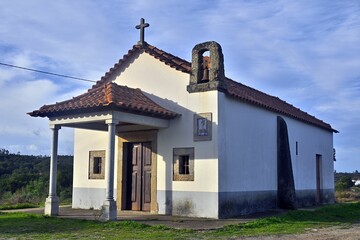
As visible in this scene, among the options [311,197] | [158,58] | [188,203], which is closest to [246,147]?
[188,203]

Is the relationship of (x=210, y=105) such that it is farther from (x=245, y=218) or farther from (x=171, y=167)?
(x=245, y=218)

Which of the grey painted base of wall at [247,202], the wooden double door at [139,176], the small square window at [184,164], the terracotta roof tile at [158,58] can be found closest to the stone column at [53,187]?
the wooden double door at [139,176]

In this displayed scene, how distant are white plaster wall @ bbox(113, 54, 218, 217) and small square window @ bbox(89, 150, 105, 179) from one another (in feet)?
8.31

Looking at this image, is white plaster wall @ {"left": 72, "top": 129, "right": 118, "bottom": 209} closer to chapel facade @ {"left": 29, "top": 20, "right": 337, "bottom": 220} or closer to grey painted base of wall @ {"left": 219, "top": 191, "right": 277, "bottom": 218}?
chapel facade @ {"left": 29, "top": 20, "right": 337, "bottom": 220}

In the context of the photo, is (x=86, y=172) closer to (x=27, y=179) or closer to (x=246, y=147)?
(x=246, y=147)

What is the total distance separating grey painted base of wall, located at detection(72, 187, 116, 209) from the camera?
1576 cm

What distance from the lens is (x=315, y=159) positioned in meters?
21.0

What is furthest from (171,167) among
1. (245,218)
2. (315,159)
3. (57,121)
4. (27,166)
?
(27,166)

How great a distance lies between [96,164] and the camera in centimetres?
1625

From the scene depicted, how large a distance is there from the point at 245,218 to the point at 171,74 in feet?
16.9

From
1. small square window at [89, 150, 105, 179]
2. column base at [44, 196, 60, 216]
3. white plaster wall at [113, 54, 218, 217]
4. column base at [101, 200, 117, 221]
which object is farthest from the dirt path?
small square window at [89, 150, 105, 179]

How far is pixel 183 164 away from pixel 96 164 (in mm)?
3709

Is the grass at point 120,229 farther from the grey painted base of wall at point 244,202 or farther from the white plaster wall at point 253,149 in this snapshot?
the white plaster wall at point 253,149

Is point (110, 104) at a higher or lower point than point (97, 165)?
higher
